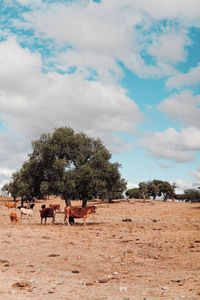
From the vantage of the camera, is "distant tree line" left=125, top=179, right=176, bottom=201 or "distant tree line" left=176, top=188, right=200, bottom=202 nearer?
"distant tree line" left=125, top=179, right=176, bottom=201

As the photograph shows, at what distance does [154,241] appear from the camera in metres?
16.9

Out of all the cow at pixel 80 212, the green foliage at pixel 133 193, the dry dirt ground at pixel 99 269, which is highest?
the green foliage at pixel 133 193

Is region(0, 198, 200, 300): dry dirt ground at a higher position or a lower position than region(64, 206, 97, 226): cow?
lower

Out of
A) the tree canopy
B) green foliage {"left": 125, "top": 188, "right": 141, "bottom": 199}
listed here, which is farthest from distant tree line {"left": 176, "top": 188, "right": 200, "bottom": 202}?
the tree canopy

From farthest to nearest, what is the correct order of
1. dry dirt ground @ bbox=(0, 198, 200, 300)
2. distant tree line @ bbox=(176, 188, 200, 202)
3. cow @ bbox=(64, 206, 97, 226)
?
distant tree line @ bbox=(176, 188, 200, 202), cow @ bbox=(64, 206, 97, 226), dry dirt ground @ bbox=(0, 198, 200, 300)

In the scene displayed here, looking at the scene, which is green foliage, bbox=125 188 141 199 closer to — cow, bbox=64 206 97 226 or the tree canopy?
the tree canopy

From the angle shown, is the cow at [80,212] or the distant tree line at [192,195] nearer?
the cow at [80,212]

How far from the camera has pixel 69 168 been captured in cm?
2997

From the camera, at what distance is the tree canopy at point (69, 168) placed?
28828mm

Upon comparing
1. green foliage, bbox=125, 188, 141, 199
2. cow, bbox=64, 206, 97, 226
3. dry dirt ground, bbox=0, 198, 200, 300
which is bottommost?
dry dirt ground, bbox=0, 198, 200, 300

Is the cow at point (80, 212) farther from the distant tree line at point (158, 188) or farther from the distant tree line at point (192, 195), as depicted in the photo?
the distant tree line at point (192, 195)

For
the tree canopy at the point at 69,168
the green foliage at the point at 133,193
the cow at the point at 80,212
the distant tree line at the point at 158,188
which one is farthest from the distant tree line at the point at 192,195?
the cow at the point at 80,212

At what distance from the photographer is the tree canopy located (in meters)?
28.8

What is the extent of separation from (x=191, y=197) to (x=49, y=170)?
89.3 metres
